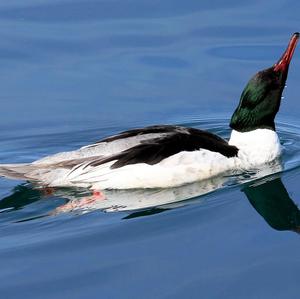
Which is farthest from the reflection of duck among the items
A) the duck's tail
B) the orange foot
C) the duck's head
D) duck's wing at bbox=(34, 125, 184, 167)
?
the duck's tail

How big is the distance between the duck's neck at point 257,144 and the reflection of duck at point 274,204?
0.46 metres

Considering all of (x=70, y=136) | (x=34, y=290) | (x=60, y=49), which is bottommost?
(x=34, y=290)

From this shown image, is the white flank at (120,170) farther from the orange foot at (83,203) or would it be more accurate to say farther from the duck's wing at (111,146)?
the orange foot at (83,203)

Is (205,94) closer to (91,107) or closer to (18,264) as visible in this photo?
(91,107)

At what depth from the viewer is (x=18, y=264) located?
26.9 feet

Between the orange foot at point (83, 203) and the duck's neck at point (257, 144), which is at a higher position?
the duck's neck at point (257, 144)

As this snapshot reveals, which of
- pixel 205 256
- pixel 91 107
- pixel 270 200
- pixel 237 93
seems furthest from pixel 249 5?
pixel 205 256

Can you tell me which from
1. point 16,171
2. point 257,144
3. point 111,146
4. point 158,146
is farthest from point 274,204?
point 16,171

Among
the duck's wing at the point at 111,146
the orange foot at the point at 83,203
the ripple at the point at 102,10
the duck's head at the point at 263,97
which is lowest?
the orange foot at the point at 83,203

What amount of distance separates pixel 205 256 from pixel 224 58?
5.42m

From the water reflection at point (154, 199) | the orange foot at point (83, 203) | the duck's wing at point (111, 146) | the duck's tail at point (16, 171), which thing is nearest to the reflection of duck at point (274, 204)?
the water reflection at point (154, 199)

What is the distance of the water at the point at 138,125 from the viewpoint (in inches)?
313

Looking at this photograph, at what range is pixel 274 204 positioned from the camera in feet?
31.7

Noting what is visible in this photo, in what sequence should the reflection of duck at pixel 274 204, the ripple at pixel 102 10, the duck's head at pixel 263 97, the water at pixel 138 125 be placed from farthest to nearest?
the ripple at pixel 102 10 → the duck's head at pixel 263 97 → the reflection of duck at pixel 274 204 → the water at pixel 138 125
